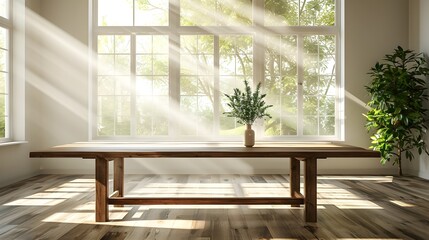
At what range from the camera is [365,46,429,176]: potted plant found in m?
6.04

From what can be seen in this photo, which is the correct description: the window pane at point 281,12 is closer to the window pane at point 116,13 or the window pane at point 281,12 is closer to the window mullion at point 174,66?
the window mullion at point 174,66

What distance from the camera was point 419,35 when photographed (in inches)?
256

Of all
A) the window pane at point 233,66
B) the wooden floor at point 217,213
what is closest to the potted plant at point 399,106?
the wooden floor at point 217,213

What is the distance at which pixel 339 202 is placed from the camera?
15.2 feet

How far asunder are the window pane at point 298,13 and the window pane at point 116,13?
2200mm

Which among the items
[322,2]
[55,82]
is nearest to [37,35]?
[55,82]

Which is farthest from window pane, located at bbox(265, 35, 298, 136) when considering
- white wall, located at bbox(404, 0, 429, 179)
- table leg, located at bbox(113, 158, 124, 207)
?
table leg, located at bbox(113, 158, 124, 207)

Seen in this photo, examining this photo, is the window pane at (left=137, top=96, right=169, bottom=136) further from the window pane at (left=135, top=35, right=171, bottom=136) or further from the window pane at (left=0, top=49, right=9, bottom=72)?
the window pane at (left=0, top=49, right=9, bottom=72)

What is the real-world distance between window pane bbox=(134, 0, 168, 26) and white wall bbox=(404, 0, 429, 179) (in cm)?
383

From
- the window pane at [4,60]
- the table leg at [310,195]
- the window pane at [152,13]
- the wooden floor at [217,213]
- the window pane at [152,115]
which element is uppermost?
the window pane at [152,13]

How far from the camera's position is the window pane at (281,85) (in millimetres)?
6941

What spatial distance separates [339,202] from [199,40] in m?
3.53

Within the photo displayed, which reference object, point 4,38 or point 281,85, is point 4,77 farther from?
point 281,85

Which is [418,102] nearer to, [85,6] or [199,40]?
[199,40]
